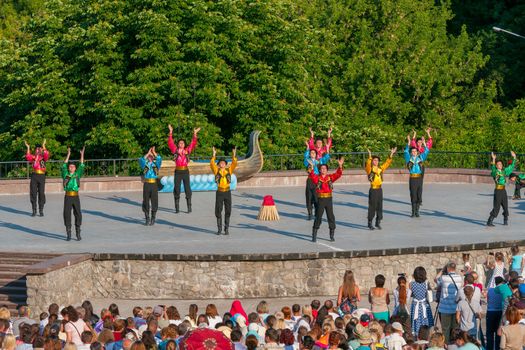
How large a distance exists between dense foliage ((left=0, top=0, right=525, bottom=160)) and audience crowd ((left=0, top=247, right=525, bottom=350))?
21.4 meters

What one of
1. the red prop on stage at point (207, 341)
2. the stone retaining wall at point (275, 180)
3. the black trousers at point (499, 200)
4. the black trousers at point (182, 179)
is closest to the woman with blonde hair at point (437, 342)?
the red prop on stage at point (207, 341)

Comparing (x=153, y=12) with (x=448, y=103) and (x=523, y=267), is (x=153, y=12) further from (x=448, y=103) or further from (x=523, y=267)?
(x=523, y=267)

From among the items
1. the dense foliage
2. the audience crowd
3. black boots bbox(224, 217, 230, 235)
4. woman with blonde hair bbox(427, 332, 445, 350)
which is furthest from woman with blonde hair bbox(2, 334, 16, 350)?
the dense foliage

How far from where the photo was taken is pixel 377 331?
17.5 meters

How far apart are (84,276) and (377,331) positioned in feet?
36.7

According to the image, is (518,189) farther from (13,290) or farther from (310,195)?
(13,290)

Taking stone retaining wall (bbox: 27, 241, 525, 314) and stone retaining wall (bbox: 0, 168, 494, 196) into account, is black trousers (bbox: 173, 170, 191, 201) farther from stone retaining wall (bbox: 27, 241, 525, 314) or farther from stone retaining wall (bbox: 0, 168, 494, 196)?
stone retaining wall (bbox: 27, 241, 525, 314)

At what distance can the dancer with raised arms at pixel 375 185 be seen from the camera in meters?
31.2

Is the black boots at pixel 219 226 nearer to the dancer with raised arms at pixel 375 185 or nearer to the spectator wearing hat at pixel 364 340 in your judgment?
the dancer with raised arms at pixel 375 185

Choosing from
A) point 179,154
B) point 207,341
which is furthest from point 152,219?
point 207,341

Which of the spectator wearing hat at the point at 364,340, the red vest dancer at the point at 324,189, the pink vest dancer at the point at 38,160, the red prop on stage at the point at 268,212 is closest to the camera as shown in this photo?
the spectator wearing hat at the point at 364,340

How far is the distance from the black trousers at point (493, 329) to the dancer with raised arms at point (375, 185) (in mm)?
9263

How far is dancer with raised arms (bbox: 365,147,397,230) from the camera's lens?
31203 millimetres

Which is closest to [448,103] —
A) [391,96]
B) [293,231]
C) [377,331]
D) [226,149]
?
[391,96]
